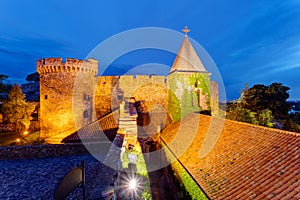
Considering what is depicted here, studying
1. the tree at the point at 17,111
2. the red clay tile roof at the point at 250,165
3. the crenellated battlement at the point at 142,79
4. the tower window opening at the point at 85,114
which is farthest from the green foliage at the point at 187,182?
the tree at the point at 17,111

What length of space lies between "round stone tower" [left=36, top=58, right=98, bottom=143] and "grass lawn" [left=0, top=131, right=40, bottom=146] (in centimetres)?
303

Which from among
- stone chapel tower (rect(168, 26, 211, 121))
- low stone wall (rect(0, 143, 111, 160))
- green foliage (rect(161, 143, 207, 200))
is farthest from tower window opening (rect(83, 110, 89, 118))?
green foliage (rect(161, 143, 207, 200))

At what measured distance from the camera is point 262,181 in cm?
455

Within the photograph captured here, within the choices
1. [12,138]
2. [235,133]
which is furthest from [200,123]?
[12,138]

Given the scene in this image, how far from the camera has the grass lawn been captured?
1480 centimetres

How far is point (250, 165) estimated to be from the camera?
5438 millimetres

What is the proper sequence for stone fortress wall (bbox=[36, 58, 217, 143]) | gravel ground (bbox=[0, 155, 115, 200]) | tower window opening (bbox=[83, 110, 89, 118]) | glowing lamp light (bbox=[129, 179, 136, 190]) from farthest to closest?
tower window opening (bbox=[83, 110, 89, 118]) → stone fortress wall (bbox=[36, 58, 217, 143]) → glowing lamp light (bbox=[129, 179, 136, 190]) → gravel ground (bbox=[0, 155, 115, 200])

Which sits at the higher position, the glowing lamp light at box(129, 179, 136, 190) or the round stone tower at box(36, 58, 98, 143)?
the round stone tower at box(36, 58, 98, 143)

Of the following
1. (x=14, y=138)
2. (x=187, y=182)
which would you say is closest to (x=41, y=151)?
(x=187, y=182)

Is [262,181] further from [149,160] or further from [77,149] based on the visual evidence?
[149,160]

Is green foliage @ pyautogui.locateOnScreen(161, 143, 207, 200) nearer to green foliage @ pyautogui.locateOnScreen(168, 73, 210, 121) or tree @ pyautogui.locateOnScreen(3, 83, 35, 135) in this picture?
green foliage @ pyautogui.locateOnScreen(168, 73, 210, 121)

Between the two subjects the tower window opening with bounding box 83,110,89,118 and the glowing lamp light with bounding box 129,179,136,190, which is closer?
the glowing lamp light with bounding box 129,179,136,190

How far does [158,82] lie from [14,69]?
12264 centimetres

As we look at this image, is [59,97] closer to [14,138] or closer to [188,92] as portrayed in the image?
[14,138]
